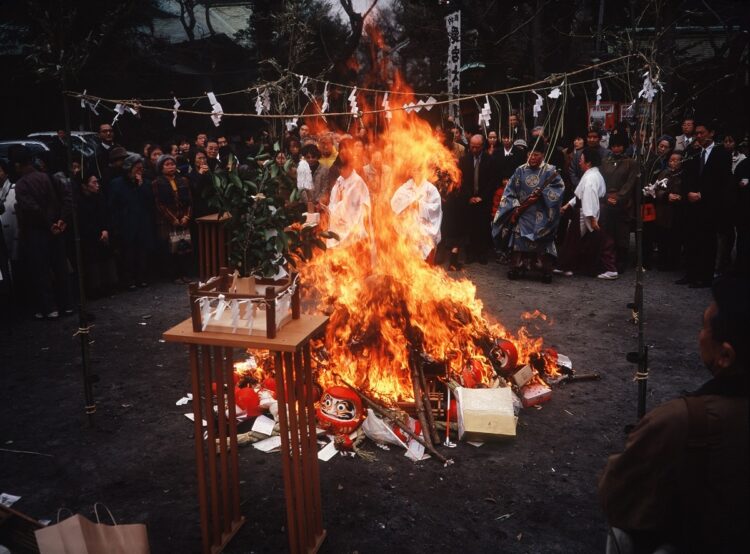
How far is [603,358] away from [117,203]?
7645 mm

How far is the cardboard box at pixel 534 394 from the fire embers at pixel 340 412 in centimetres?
159

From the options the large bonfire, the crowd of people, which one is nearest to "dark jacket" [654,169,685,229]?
the crowd of people

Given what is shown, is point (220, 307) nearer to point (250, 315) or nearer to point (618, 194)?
point (250, 315)

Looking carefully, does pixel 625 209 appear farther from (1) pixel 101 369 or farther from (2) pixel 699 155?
(1) pixel 101 369

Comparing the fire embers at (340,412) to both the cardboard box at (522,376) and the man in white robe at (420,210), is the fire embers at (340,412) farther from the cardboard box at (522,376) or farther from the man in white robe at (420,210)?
the man in white robe at (420,210)

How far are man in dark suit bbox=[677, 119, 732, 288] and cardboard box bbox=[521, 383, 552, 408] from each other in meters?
5.34

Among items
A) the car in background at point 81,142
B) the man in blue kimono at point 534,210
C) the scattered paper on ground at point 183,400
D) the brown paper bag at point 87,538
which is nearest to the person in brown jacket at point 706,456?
the brown paper bag at point 87,538

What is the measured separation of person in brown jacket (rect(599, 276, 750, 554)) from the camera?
1916 millimetres

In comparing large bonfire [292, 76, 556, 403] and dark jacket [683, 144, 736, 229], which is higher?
dark jacket [683, 144, 736, 229]

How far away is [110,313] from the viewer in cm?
877

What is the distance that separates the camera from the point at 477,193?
38.1 feet

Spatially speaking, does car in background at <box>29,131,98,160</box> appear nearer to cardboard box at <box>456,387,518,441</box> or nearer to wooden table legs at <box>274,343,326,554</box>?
cardboard box at <box>456,387,518,441</box>

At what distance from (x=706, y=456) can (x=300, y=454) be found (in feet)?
7.60

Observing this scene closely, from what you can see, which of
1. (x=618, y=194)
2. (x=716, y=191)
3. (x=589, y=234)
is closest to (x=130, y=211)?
(x=589, y=234)
